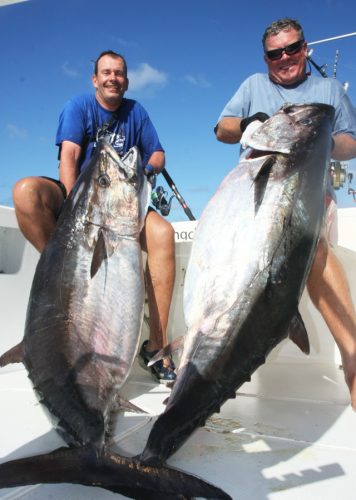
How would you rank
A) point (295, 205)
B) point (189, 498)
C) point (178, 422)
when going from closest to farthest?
point (189, 498) < point (178, 422) < point (295, 205)

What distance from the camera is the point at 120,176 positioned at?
240 cm

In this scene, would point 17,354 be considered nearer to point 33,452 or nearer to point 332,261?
point 33,452

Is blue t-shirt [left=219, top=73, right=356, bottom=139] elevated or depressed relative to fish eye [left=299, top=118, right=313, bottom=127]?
elevated

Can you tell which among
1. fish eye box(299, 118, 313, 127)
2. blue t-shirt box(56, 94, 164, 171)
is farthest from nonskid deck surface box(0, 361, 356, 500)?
blue t-shirt box(56, 94, 164, 171)

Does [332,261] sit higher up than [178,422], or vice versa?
[332,261]

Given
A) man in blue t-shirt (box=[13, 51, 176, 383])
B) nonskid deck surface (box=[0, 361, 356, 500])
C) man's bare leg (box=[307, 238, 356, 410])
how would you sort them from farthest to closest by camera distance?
man in blue t-shirt (box=[13, 51, 176, 383]), man's bare leg (box=[307, 238, 356, 410]), nonskid deck surface (box=[0, 361, 356, 500])

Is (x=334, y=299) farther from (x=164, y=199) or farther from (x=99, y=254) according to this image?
(x=164, y=199)

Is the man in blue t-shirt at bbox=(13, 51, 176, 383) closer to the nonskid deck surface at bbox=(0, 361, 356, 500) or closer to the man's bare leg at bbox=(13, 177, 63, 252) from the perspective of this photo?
the man's bare leg at bbox=(13, 177, 63, 252)

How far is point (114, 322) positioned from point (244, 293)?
618 mm

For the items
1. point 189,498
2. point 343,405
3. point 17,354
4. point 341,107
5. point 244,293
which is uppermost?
point 341,107

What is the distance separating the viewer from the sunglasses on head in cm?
269

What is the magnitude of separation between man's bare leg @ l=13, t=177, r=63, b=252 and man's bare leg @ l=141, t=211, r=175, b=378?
55 centimetres

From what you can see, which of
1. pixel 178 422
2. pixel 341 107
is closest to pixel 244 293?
pixel 178 422

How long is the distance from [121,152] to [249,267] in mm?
1522
